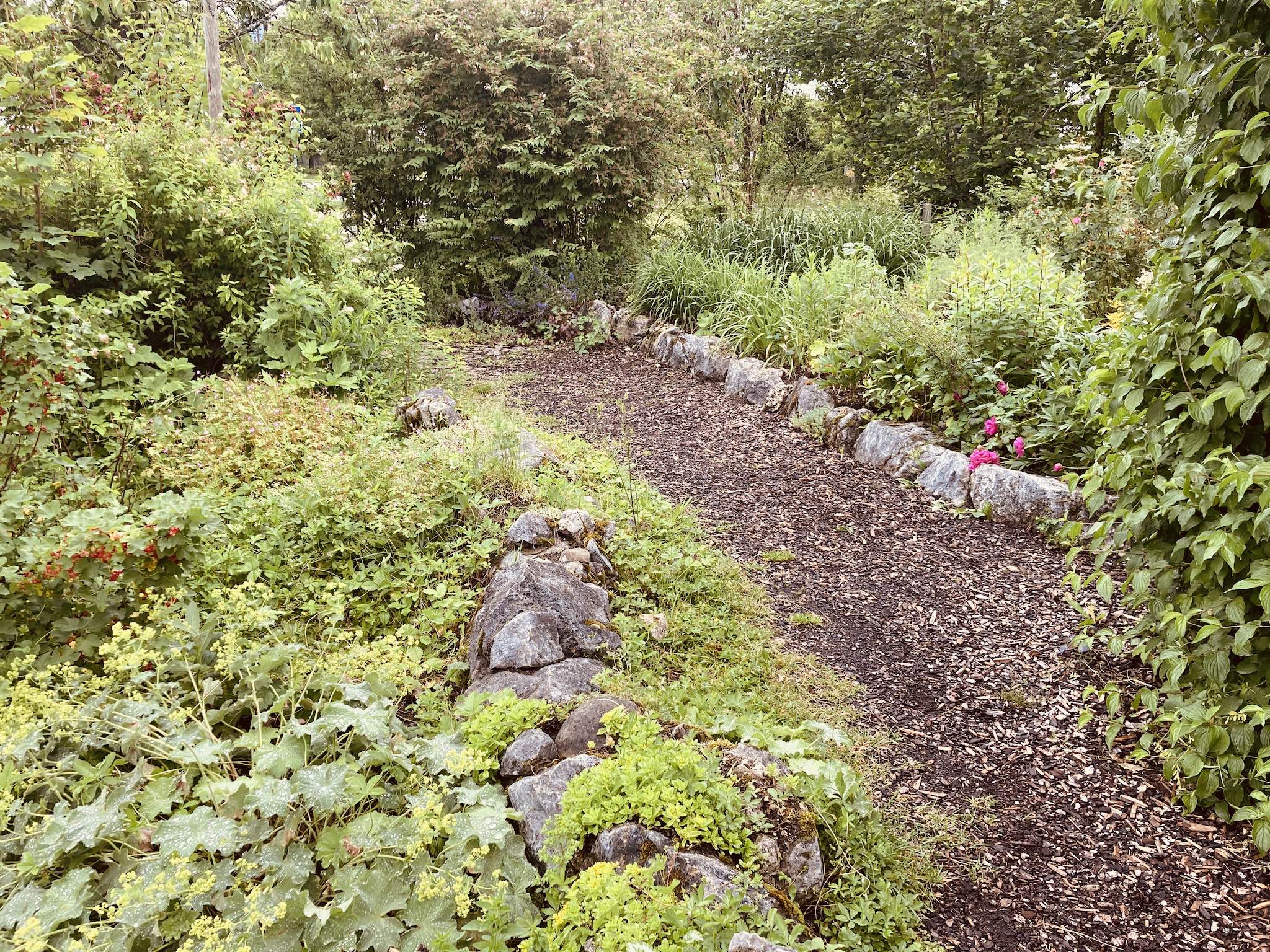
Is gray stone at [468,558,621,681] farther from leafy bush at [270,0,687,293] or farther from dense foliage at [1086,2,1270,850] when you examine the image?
leafy bush at [270,0,687,293]

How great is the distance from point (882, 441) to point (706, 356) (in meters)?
2.55

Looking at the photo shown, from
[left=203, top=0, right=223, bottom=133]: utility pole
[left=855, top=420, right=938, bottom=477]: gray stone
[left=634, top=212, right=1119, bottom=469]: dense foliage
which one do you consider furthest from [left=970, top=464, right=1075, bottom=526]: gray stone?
[left=203, top=0, right=223, bottom=133]: utility pole

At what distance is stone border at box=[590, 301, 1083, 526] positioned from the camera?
13.9 feet

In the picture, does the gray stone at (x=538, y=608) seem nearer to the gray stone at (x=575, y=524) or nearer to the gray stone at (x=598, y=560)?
the gray stone at (x=598, y=560)

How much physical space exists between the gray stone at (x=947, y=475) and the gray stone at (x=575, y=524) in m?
2.30

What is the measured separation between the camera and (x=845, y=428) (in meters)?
5.43

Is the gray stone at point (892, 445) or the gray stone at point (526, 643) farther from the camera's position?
the gray stone at point (892, 445)

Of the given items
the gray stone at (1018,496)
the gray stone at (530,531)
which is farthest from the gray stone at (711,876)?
the gray stone at (1018,496)

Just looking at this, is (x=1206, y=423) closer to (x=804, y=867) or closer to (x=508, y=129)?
(x=804, y=867)

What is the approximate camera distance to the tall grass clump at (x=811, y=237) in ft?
27.2

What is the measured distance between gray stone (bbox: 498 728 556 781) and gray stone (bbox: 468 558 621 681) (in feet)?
1.75

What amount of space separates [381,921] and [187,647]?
49.5 inches

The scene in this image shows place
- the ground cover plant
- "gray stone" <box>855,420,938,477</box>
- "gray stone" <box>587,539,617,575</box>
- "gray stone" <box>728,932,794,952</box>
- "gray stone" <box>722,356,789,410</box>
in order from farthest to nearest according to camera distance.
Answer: "gray stone" <box>722,356,789,410</box> < "gray stone" <box>855,420,938,477</box> < "gray stone" <box>587,539,617,575</box> < the ground cover plant < "gray stone" <box>728,932,794,952</box>

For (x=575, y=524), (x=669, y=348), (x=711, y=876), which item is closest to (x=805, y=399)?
(x=669, y=348)
